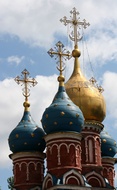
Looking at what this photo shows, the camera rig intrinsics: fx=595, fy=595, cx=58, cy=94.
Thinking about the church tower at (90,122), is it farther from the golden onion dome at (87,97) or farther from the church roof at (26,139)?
the church roof at (26,139)

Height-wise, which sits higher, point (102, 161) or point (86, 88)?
point (86, 88)

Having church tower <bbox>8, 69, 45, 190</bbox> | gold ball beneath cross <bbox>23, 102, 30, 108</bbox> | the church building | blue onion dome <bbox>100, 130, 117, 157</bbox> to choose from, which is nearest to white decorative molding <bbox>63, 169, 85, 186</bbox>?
the church building

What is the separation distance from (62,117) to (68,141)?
1.22m

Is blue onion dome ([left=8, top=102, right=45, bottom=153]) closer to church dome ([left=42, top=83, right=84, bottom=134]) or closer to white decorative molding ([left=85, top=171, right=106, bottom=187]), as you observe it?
church dome ([left=42, top=83, right=84, bottom=134])

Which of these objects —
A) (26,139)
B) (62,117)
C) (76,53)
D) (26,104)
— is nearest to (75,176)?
(62,117)

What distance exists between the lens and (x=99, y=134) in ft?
107

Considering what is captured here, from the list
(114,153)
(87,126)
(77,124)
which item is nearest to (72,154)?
(77,124)

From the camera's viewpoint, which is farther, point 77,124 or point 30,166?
point 30,166

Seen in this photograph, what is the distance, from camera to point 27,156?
32031mm

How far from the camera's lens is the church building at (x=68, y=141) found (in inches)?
1139

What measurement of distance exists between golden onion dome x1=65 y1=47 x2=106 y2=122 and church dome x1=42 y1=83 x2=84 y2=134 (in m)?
1.95

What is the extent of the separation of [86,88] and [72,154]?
4795mm

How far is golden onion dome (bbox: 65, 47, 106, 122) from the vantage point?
105 ft

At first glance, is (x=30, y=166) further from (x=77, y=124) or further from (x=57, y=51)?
(x=57, y=51)
